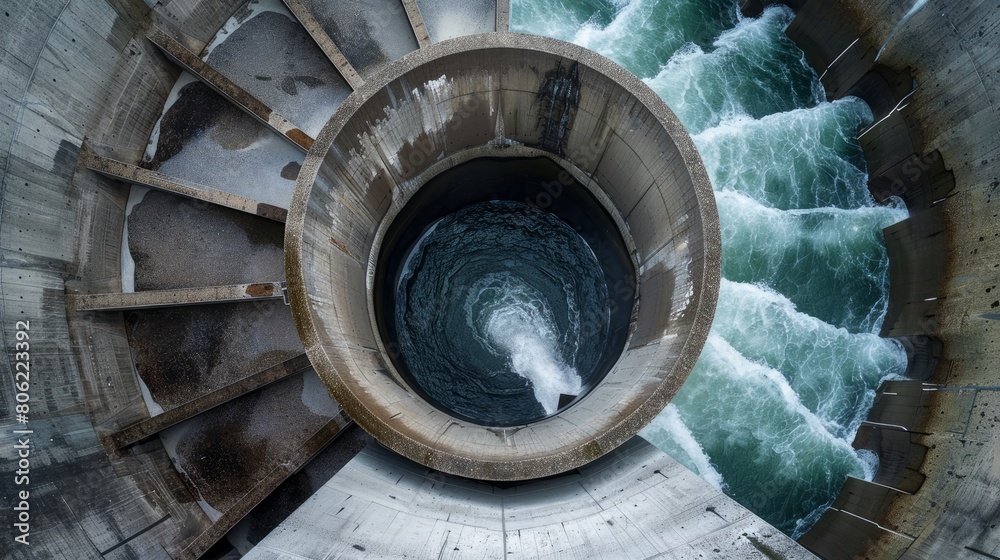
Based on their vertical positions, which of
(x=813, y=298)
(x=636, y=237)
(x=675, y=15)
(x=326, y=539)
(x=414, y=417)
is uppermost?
(x=675, y=15)

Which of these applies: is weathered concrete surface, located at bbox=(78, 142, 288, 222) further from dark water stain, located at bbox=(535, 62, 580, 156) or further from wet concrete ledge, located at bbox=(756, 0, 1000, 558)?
wet concrete ledge, located at bbox=(756, 0, 1000, 558)

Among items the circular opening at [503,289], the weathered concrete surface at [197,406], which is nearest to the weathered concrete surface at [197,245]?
the weathered concrete surface at [197,406]

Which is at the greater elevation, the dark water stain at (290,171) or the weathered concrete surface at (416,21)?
the weathered concrete surface at (416,21)

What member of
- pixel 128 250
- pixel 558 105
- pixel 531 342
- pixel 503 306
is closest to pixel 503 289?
pixel 503 306

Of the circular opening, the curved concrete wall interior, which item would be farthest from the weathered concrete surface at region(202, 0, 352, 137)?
the circular opening

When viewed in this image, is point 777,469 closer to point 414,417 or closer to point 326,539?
point 414,417

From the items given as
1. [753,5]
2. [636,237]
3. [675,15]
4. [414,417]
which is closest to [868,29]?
[753,5]

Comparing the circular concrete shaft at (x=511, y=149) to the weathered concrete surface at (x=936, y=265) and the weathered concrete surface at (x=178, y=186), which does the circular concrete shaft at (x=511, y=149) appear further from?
the weathered concrete surface at (x=936, y=265)
